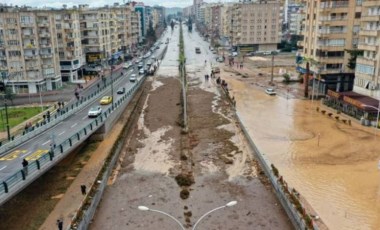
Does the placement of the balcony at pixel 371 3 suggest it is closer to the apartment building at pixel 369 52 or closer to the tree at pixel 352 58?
the apartment building at pixel 369 52

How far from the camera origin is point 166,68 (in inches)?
5182

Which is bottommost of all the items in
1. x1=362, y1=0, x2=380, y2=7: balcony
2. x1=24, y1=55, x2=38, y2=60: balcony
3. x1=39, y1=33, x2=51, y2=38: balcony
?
x1=24, y1=55, x2=38, y2=60: balcony

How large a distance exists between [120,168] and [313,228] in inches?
966

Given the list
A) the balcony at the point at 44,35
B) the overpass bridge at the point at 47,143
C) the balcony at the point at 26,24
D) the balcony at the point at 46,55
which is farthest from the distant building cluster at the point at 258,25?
the overpass bridge at the point at 47,143

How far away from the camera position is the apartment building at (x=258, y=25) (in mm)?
150625

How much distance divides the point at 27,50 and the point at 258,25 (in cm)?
9789

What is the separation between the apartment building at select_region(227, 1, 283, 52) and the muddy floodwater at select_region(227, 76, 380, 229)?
85072 mm

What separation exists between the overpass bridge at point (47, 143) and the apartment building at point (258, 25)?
311ft

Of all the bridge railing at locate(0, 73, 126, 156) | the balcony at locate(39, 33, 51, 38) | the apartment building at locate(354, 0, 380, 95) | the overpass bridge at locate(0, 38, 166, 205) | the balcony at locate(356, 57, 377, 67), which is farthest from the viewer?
the balcony at locate(39, 33, 51, 38)

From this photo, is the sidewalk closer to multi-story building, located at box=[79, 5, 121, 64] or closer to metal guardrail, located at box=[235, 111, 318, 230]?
metal guardrail, located at box=[235, 111, 318, 230]

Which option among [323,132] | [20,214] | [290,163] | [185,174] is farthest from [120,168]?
[323,132]

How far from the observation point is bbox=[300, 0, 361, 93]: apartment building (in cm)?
7381

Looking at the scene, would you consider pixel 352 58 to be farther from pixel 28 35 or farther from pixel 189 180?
pixel 28 35

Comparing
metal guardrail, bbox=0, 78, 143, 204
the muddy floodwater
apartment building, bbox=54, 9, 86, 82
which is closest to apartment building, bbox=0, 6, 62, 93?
apartment building, bbox=54, 9, 86, 82
